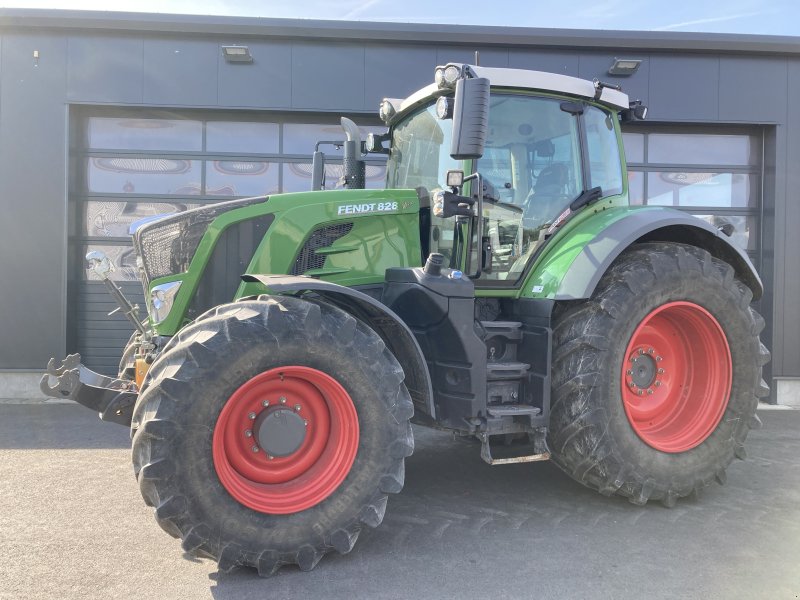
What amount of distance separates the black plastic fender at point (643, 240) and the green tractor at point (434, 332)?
1cm

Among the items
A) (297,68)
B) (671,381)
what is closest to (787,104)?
(671,381)

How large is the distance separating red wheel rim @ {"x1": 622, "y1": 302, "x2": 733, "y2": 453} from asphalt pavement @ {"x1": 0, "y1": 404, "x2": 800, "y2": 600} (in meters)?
0.48

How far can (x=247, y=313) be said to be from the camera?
273cm

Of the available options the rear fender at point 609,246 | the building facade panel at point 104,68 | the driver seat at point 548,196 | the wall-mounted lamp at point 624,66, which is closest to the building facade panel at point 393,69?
the wall-mounted lamp at point 624,66

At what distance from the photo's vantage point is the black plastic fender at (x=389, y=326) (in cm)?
295

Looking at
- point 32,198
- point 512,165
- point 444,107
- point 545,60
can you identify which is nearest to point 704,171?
point 545,60

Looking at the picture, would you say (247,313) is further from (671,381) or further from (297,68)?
(297,68)

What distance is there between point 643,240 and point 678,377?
3.11ft

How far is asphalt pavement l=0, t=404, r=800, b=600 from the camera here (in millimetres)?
2629

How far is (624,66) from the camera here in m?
7.34

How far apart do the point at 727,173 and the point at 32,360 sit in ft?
29.9

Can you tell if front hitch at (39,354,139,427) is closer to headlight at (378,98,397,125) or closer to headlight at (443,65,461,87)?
headlight at (443,65,461,87)

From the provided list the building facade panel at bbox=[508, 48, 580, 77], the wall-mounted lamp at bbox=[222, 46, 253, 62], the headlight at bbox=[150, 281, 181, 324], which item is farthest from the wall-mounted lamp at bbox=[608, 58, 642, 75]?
the headlight at bbox=[150, 281, 181, 324]

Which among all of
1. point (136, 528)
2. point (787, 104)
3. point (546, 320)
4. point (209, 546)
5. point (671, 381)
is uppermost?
point (787, 104)
